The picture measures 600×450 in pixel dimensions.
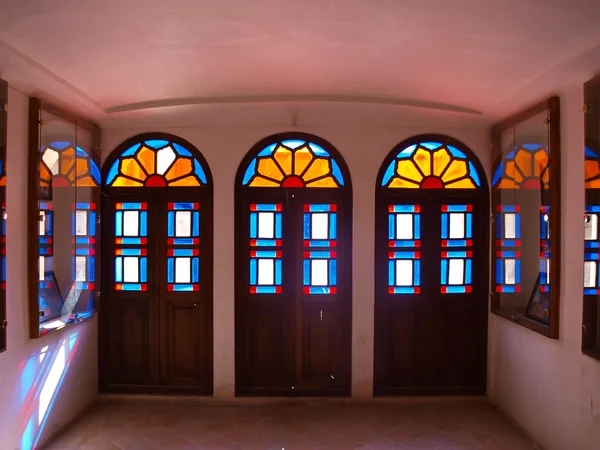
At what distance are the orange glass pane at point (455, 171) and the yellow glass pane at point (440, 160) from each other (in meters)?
0.06

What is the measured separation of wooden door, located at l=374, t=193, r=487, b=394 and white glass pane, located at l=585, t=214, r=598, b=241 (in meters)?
1.52

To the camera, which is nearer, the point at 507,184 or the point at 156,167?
the point at 507,184

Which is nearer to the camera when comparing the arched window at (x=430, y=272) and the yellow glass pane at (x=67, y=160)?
the yellow glass pane at (x=67, y=160)

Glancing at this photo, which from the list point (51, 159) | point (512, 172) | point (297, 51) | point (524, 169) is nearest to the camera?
point (297, 51)

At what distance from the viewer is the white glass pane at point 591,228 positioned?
3.11 meters

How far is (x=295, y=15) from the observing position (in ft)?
8.32

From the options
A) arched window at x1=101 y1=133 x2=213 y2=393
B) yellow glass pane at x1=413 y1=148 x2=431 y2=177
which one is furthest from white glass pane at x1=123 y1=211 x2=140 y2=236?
yellow glass pane at x1=413 y1=148 x2=431 y2=177

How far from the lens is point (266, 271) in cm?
471

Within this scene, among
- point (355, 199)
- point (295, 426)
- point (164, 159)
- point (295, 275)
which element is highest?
point (164, 159)

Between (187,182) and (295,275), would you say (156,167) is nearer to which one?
(187,182)

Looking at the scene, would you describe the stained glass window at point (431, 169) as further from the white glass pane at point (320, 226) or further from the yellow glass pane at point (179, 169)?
the yellow glass pane at point (179, 169)

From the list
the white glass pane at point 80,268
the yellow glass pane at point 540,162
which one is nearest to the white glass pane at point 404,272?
the yellow glass pane at point 540,162

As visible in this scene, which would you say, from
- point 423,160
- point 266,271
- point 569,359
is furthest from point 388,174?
point 569,359

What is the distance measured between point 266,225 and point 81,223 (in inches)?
69.9
